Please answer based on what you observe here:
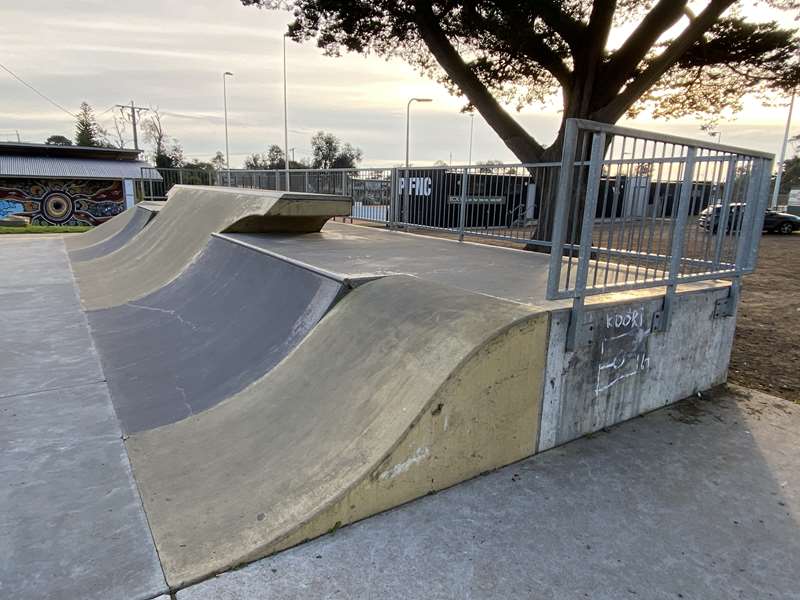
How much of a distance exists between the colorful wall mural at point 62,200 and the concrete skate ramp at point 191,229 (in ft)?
103

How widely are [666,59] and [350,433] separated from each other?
12299 mm

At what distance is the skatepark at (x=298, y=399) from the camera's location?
8.63ft

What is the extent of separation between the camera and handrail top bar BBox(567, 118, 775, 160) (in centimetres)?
317

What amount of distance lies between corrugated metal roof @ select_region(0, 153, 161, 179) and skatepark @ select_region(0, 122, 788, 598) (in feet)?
107

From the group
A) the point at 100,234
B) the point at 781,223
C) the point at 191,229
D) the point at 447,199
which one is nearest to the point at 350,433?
the point at 447,199

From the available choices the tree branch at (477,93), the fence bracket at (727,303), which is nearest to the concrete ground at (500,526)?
the fence bracket at (727,303)

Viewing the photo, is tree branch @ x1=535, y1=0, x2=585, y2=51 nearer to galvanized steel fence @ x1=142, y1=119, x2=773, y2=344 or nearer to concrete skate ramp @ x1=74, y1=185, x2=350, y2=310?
concrete skate ramp @ x1=74, y1=185, x2=350, y2=310

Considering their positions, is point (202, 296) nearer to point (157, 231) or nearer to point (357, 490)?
point (357, 490)

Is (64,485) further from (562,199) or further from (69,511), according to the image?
(562,199)

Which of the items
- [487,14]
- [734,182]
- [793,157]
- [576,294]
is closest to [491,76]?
[487,14]

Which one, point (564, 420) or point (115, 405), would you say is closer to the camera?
point (564, 420)

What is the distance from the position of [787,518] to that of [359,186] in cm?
1129

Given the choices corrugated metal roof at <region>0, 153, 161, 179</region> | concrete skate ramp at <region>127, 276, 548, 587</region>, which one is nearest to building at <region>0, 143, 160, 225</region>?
corrugated metal roof at <region>0, 153, 161, 179</region>

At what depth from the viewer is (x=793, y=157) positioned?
89.4 metres
